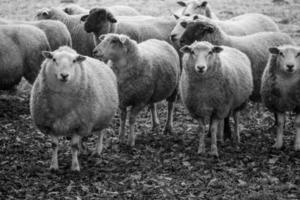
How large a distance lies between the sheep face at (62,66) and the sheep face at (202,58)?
1884 mm

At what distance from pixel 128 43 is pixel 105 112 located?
169 centimetres

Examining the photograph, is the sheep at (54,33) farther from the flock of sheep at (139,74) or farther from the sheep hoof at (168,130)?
the sheep hoof at (168,130)

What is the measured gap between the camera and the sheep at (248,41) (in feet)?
37.9

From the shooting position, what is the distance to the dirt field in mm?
8023

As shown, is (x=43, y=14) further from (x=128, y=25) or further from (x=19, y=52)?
(x=19, y=52)

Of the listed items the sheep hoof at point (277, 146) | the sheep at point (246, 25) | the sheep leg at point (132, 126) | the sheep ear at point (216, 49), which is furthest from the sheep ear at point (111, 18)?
the sheep hoof at point (277, 146)

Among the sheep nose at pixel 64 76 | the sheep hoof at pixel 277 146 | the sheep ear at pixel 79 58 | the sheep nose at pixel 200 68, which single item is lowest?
the sheep hoof at pixel 277 146

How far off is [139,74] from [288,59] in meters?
2.47

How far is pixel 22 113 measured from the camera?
12.0 m

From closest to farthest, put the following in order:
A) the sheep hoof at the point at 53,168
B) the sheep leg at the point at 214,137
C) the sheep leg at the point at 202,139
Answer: the sheep hoof at the point at 53,168, the sheep leg at the point at 214,137, the sheep leg at the point at 202,139

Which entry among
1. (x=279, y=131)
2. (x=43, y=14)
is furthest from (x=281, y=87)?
(x=43, y=14)

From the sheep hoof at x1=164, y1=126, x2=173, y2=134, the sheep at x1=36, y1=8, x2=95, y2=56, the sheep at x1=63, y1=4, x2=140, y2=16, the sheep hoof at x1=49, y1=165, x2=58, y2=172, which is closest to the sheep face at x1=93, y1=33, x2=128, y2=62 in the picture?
the sheep hoof at x1=164, y1=126, x2=173, y2=134

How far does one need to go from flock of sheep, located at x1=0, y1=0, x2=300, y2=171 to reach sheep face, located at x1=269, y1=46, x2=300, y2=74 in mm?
16

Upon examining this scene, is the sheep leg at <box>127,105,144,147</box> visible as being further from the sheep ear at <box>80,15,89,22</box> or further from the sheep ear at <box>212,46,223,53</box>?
the sheep ear at <box>80,15,89,22</box>
